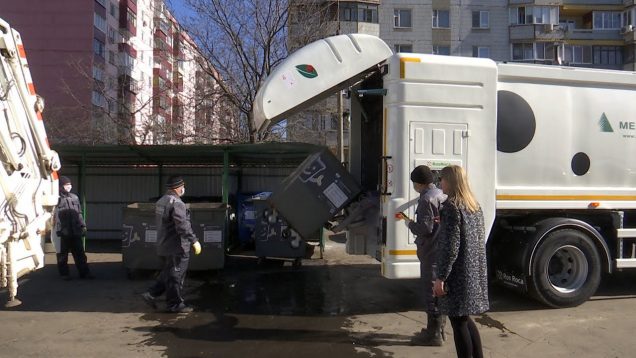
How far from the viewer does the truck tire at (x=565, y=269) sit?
252 inches

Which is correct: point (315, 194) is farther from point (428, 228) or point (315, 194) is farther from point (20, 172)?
point (20, 172)

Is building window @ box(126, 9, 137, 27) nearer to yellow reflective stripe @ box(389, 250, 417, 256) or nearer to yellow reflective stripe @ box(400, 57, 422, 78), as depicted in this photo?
yellow reflective stripe @ box(400, 57, 422, 78)

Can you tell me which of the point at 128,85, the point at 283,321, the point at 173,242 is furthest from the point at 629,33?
the point at 173,242

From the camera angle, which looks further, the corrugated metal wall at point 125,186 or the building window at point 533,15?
the building window at point 533,15

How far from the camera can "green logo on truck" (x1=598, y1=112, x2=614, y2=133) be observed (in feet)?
22.0

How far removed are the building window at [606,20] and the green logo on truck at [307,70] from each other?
4479 centimetres

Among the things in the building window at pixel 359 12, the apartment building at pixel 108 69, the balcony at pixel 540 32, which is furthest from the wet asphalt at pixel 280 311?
the balcony at pixel 540 32

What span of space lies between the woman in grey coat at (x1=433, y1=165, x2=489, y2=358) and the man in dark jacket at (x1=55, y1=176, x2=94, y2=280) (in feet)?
22.1

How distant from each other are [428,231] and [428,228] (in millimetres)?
32

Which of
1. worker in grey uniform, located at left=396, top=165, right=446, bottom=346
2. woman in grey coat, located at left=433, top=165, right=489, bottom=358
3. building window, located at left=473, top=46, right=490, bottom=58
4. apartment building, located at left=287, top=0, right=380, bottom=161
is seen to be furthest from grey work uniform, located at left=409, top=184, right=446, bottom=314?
building window, located at left=473, top=46, right=490, bottom=58

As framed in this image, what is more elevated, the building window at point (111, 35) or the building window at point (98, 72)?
the building window at point (111, 35)

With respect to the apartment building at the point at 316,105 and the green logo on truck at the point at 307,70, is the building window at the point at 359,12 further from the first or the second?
the green logo on truck at the point at 307,70

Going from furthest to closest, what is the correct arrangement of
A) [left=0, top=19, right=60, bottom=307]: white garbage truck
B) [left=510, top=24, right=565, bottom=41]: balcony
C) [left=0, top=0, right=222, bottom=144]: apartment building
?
[left=510, top=24, right=565, bottom=41]: balcony < [left=0, top=0, right=222, bottom=144]: apartment building < [left=0, top=19, right=60, bottom=307]: white garbage truck

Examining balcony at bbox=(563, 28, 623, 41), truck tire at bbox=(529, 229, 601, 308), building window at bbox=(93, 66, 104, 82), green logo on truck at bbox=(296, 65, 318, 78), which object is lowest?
truck tire at bbox=(529, 229, 601, 308)
